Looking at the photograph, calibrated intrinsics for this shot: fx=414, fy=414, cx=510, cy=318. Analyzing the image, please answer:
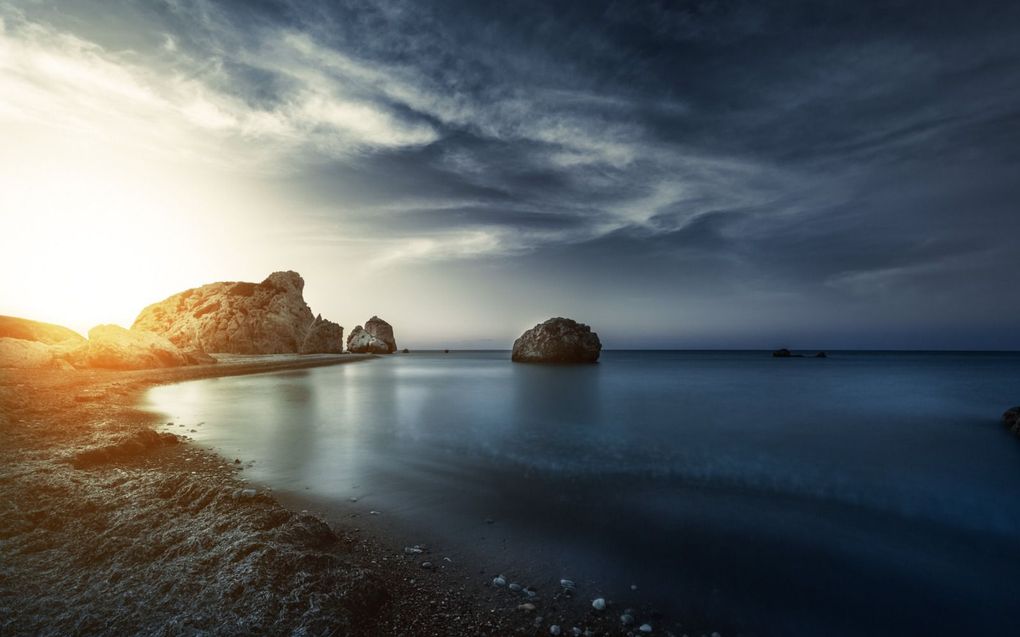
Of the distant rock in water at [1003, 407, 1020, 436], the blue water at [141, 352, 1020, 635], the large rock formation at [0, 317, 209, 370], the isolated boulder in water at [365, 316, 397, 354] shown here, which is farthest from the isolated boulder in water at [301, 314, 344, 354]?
the distant rock in water at [1003, 407, 1020, 436]

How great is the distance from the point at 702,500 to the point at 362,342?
124090mm

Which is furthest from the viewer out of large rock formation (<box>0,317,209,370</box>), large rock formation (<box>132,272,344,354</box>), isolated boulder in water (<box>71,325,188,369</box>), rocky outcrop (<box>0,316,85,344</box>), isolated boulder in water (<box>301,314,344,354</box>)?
isolated boulder in water (<box>301,314,344,354</box>)

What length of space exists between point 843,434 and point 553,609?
16881 millimetres

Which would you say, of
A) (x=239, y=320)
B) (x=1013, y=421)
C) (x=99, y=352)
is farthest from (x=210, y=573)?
(x=239, y=320)

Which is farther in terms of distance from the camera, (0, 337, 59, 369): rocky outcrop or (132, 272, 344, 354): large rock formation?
(132, 272, 344, 354): large rock formation

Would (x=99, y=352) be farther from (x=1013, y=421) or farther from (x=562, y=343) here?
(x=1013, y=421)

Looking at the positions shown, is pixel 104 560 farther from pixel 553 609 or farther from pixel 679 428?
pixel 679 428

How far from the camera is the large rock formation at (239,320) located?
87.2 m

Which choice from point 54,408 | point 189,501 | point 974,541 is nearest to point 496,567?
point 189,501

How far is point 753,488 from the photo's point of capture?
A: 29.6 ft

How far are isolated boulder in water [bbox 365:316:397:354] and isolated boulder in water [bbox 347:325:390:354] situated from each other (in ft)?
11.1

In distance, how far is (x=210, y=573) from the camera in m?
4.06

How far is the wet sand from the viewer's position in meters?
3.51

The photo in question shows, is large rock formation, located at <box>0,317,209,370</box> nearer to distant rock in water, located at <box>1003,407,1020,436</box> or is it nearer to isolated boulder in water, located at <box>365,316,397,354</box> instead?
distant rock in water, located at <box>1003,407,1020,436</box>
